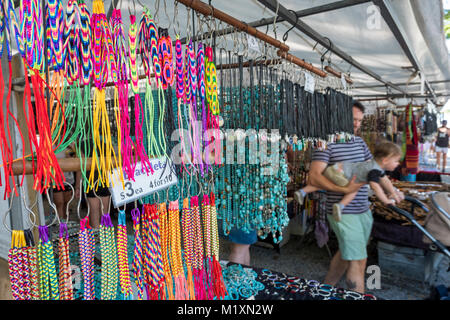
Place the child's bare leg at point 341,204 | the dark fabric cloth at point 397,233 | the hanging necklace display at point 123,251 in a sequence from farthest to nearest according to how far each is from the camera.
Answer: the dark fabric cloth at point 397,233 < the child's bare leg at point 341,204 < the hanging necklace display at point 123,251

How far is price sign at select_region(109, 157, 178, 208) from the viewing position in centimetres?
75

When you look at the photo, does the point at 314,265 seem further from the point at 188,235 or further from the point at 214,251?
the point at 188,235

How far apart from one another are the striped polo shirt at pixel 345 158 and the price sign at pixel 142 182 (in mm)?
1518

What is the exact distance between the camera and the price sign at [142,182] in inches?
29.7

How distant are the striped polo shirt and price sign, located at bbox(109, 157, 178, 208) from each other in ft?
4.98

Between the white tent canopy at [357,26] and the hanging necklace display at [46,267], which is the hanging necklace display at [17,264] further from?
the white tent canopy at [357,26]

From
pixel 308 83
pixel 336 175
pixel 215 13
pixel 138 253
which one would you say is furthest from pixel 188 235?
pixel 336 175

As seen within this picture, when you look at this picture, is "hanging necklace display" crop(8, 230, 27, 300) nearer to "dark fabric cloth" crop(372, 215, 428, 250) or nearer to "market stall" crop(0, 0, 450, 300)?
"market stall" crop(0, 0, 450, 300)

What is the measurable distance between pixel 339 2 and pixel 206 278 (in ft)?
4.91

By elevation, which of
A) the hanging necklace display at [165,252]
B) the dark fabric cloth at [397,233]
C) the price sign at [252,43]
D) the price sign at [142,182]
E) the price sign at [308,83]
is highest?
the price sign at [252,43]

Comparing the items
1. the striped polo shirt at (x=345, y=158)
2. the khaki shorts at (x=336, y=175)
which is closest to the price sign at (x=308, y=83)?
the striped polo shirt at (x=345, y=158)

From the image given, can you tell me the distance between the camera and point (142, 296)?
0.90m

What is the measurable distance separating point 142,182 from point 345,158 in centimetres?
179

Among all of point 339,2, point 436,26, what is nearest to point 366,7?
point 339,2
